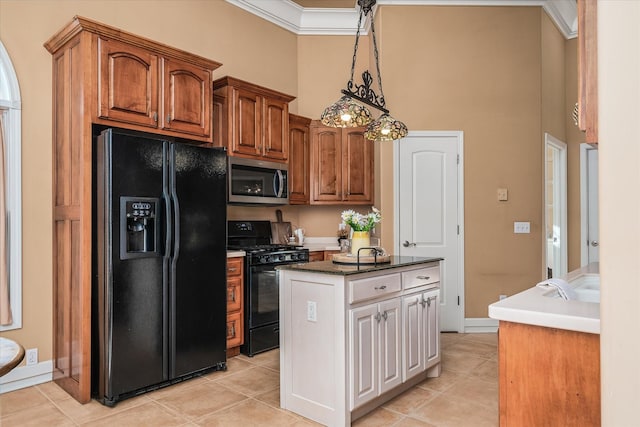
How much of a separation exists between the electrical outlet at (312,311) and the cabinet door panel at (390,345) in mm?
424

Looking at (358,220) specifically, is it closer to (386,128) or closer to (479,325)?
(386,128)

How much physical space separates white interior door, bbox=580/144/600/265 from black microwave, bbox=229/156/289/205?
3.76 metres

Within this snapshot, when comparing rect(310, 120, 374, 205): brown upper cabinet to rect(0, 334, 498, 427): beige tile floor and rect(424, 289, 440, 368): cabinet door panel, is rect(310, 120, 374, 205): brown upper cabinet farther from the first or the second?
rect(0, 334, 498, 427): beige tile floor

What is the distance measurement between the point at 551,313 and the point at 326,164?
3798 mm

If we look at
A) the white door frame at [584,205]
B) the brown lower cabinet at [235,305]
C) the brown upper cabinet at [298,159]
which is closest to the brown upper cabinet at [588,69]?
the brown lower cabinet at [235,305]

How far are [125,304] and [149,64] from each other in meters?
1.72

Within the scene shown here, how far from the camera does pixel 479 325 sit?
4785 millimetres

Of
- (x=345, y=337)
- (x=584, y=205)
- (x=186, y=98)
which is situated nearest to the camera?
(x=345, y=337)

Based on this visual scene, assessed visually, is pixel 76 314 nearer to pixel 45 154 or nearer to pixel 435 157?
pixel 45 154

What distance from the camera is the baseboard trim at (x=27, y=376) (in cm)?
304

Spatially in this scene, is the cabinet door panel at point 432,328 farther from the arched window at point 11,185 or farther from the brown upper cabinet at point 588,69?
the arched window at point 11,185

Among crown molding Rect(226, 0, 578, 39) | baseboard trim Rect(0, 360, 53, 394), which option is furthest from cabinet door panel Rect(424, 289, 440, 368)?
crown molding Rect(226, 0, 578, 39)

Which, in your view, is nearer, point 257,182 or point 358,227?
point 358,227

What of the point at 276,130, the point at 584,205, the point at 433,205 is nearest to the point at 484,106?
the point at 433,205
